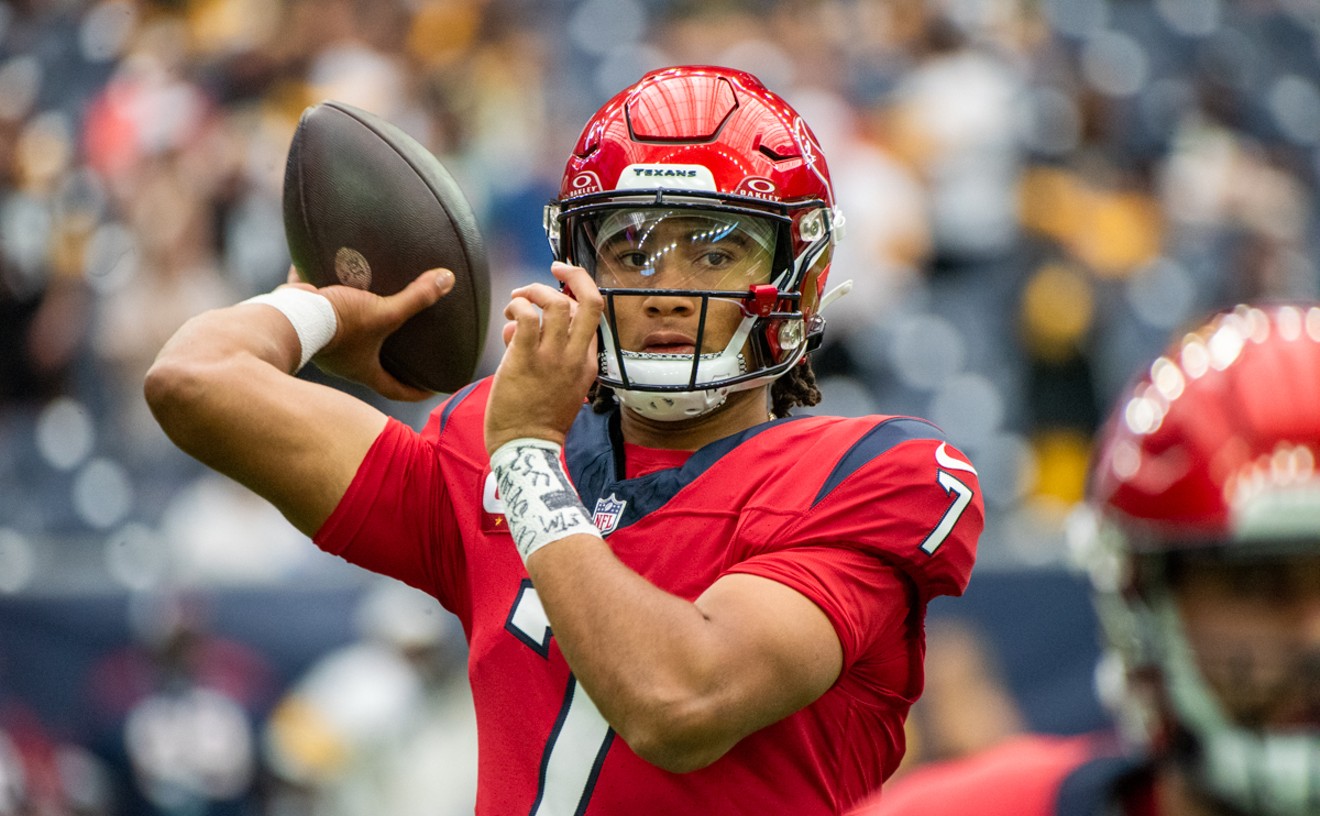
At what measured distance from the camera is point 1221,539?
1330 mm

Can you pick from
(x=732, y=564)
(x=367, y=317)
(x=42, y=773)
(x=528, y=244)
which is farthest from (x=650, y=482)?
(x=528, y=244)

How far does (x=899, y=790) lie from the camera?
162cm

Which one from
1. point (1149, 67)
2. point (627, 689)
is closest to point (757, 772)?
point (627, 689)

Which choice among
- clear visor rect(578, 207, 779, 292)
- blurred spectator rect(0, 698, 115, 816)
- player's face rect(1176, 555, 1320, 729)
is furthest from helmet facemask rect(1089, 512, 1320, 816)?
blurred spectator rect(0, 698, 115, 816)

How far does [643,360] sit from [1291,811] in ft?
3.75

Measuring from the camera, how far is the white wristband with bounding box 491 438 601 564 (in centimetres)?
192

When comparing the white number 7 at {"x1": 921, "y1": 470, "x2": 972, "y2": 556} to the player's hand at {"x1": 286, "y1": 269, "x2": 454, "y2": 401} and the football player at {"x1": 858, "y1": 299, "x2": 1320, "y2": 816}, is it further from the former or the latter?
the player's hand at {"x1": 286, "y1": 269, "x2": 454, "y2": 401}

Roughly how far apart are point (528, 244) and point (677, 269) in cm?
434

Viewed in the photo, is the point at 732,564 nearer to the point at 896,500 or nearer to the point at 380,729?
the point at 896,500

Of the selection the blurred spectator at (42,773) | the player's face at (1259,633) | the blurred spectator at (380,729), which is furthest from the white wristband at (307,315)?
the blurred spectator at (42,773)

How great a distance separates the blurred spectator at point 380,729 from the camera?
5.01 m

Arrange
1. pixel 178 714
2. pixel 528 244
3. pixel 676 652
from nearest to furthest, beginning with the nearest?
pixel 676 652
pixel 178 714
pixel 528 244

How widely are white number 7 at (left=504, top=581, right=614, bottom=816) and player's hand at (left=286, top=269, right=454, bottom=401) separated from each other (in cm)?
58

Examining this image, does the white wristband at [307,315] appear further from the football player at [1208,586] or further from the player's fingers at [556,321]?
the football player at [1208,586]
